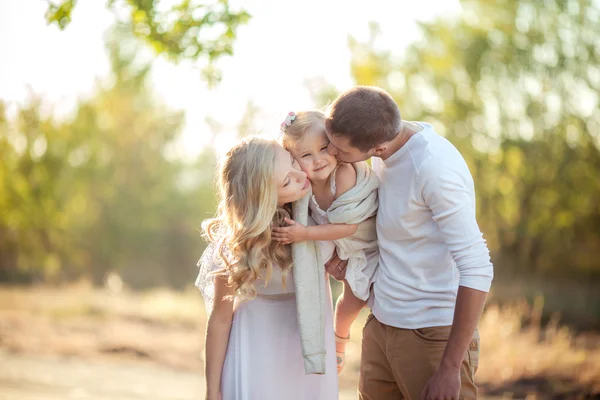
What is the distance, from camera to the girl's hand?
10.0ft

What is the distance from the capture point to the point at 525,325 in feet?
41.1

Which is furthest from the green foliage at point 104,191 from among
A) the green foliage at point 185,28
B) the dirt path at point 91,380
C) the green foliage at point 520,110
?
the green foliage at point 185,28

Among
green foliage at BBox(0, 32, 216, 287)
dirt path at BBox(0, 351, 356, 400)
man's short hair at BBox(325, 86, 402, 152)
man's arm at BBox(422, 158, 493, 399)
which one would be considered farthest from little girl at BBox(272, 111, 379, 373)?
green foliage at BBox(0, 32, 216, 287)

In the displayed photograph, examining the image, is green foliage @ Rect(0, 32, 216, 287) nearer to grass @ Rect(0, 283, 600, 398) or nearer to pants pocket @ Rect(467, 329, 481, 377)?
grass @ Rect(0, 283, 600, 398)

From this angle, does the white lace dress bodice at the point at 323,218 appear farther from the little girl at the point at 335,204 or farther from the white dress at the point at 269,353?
the white dress at the point at 269,353

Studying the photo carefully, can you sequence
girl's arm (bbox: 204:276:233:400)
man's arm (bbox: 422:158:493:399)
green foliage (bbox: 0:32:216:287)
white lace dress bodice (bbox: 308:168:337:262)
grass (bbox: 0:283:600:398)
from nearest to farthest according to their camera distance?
man's arm (bbox: 422:158:493:399), girl's arm (bbox: 204:276:233:400), white lace dress bodice (bbox: 308:168:337:262), grass (bbox: 0:283:600:398), green foliage (bbox: 0:32:216:287)

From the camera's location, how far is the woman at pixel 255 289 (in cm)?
305

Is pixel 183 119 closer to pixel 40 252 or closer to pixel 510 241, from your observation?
pixel 40 252

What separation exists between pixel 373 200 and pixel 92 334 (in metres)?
8.30

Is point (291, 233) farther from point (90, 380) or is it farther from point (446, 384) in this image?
point (90, 380)

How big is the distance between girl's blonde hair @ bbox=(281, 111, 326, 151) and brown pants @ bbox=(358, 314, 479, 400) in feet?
3.06

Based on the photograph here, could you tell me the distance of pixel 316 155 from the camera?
3.17 m

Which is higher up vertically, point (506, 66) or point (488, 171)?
point (506, 66)

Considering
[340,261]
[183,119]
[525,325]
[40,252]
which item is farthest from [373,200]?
[183,119]
